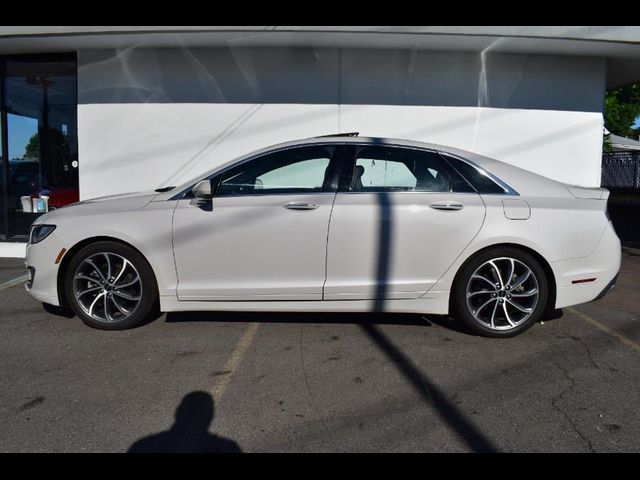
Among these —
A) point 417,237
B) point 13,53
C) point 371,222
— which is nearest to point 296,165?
point 371,222

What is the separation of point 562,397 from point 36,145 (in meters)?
8.77

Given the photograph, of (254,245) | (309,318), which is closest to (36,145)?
(254,245)

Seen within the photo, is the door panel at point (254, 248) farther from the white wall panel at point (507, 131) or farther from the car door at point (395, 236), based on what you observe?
the white wall panel at point (507, 131)

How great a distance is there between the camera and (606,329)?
4.34 metres

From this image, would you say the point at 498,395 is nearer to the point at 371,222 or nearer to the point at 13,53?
the point at 371,222

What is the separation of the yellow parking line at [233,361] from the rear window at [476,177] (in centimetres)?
228

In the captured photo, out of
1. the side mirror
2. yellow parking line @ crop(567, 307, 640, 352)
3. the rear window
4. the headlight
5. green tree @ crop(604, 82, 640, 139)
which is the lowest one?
yellow parking line @ crop(567, 307, 640, 352)

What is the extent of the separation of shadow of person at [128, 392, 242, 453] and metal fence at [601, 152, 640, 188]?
57.0 feet

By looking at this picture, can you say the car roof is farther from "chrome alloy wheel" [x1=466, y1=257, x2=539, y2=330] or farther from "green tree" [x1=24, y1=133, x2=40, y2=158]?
"green tree" [x1=24, y1=133, x2=40, y2=158]

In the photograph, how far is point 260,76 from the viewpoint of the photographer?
749 cm

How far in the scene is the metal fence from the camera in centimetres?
1580

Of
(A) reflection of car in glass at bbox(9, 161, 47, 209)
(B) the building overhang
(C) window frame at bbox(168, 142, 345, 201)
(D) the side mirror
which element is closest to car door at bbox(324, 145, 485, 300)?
(C) window frame at bbox(168, 142, 345, 201)

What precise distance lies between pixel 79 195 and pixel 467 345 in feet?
22.4

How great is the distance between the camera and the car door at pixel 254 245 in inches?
154
